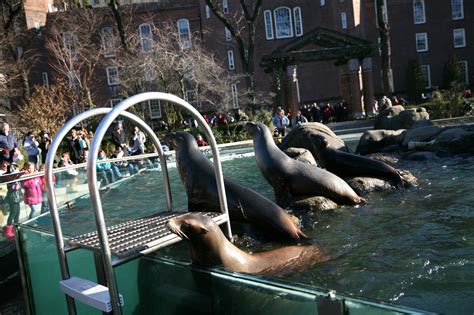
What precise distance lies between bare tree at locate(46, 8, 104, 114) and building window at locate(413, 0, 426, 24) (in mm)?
30146

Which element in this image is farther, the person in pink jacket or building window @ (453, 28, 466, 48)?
building window @ (453, 28, 466, 48)

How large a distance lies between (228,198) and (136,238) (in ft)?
8.23

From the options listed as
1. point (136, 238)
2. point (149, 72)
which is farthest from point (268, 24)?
point (136, 238)

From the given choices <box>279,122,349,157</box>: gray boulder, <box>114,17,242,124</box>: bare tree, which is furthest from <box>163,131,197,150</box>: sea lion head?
<box>114,17,242,124</box>: bare tree

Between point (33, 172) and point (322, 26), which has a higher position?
point (322, 26)

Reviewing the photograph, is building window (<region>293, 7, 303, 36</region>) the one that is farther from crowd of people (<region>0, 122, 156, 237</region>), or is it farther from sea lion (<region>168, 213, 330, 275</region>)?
sea lion (<region>168, 213, 330, 275</region>)

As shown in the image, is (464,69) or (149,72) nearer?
(149,72)

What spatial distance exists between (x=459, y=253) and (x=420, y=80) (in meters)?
44.3

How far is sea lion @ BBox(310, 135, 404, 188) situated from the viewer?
948 centimetres

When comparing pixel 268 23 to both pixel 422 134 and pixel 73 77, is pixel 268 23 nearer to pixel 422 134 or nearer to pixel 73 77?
pixel 73 77

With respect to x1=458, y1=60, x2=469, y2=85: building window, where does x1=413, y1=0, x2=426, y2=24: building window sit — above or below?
above

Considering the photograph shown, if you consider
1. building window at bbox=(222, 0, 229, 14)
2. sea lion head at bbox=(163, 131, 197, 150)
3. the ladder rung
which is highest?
building window at bbox=(222, 0, 229, 14)

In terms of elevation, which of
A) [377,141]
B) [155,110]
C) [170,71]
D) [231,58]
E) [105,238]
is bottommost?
[377,141]

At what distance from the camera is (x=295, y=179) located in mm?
8094
